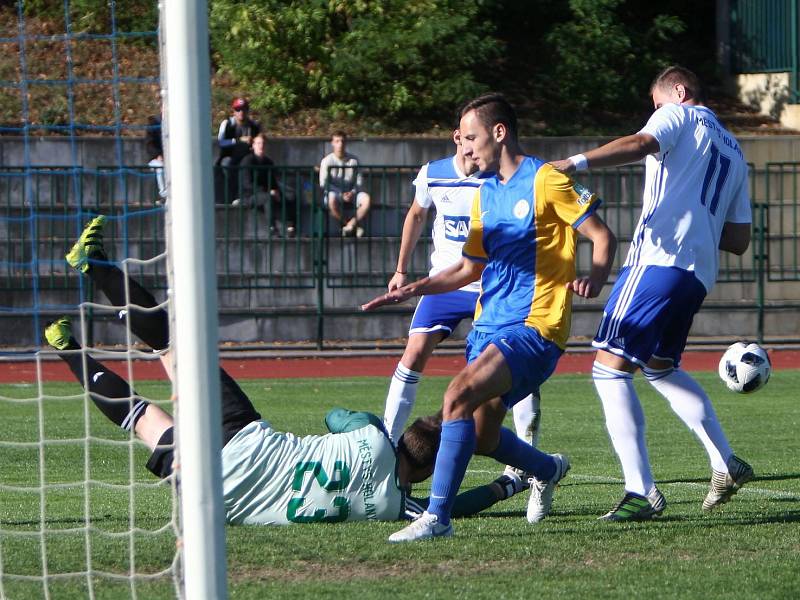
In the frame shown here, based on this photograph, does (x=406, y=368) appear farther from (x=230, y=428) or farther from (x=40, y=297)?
(x=40, y=297)

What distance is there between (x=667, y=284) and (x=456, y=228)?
7.27 ft

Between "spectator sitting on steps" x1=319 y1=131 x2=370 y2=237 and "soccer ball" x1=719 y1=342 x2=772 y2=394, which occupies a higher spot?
"spectator sitting on steps" x1=319 y1=131 x2=370 y2=237

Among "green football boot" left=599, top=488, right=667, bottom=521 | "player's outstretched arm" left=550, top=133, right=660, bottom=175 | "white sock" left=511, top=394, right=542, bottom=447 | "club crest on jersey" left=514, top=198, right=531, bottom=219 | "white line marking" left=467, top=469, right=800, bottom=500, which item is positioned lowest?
"white line marking" left=467, top=469, right=800, bottom=500

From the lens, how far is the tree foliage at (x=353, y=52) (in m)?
21.5

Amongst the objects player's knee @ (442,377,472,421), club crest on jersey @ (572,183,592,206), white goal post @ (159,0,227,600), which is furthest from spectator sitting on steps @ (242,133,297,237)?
white goal post @ (159,0,227,600)

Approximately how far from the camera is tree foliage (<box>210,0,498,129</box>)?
2147 centimetres

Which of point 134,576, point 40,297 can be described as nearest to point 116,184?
point 40,297

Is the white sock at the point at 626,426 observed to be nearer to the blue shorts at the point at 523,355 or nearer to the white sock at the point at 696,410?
the white sock at the point at 696,410

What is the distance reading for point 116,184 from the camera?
1752cm

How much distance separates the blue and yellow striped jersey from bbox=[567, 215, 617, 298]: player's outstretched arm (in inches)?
2.4

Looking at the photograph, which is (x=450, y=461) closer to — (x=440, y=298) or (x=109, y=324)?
(x=440, y=298)

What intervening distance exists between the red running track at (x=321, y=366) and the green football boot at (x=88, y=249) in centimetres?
728

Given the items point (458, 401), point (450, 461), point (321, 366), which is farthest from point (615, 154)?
point (321, 366)

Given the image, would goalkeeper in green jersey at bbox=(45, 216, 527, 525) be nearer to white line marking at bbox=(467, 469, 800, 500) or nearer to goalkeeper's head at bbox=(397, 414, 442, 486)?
goalkeeper's head at bbox=(397, 414, 442, 486)
